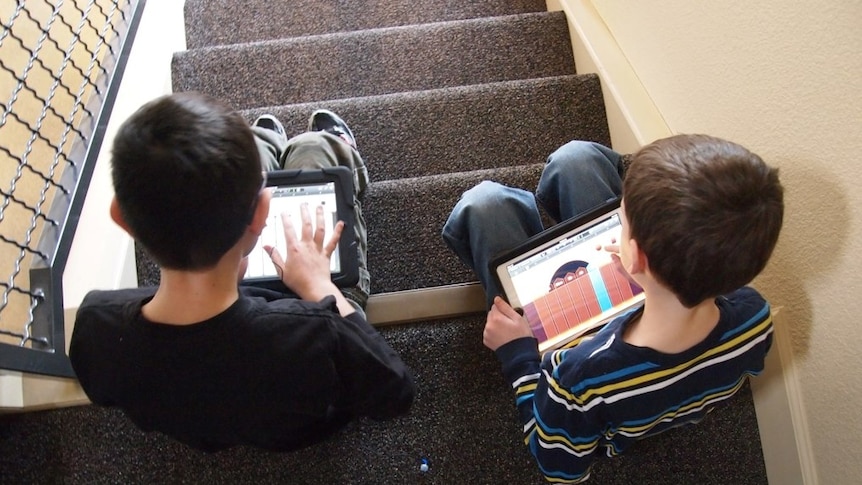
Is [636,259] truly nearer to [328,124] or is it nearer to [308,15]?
[328,124]

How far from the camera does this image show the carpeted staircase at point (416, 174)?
94 centimetres

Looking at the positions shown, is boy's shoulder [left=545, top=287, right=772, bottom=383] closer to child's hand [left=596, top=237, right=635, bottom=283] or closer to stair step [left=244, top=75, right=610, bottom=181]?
child's hand [left=596, top=237, right=635, bottom=283]

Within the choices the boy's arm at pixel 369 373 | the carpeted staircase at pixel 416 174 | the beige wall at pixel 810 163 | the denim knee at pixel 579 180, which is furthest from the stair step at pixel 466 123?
the boy's arm at pixel 369 373

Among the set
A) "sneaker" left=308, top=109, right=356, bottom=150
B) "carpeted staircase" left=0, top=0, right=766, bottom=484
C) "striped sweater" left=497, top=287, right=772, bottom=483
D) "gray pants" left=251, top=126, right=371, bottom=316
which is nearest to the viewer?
"striped sweater" left=497, top=287, right=772, bottom=483

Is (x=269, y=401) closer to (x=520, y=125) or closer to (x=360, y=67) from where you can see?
(x=520, y=125)

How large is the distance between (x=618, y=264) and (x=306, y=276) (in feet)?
1.59

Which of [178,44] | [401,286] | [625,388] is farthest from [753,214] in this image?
[178,44]

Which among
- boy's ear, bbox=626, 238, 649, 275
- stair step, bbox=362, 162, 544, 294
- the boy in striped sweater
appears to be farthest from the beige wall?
stair step, bbox=362, 162, 544, 294

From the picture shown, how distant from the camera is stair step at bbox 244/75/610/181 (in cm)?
134

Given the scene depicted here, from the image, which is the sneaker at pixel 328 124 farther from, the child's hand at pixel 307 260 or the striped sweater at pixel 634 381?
the striped sweater at pixel 634 381

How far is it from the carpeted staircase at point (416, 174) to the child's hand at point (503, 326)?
0.36ft

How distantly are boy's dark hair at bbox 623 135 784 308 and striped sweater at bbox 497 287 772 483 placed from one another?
10 cm

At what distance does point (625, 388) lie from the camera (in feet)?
2.16

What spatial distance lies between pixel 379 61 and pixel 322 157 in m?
0.53
